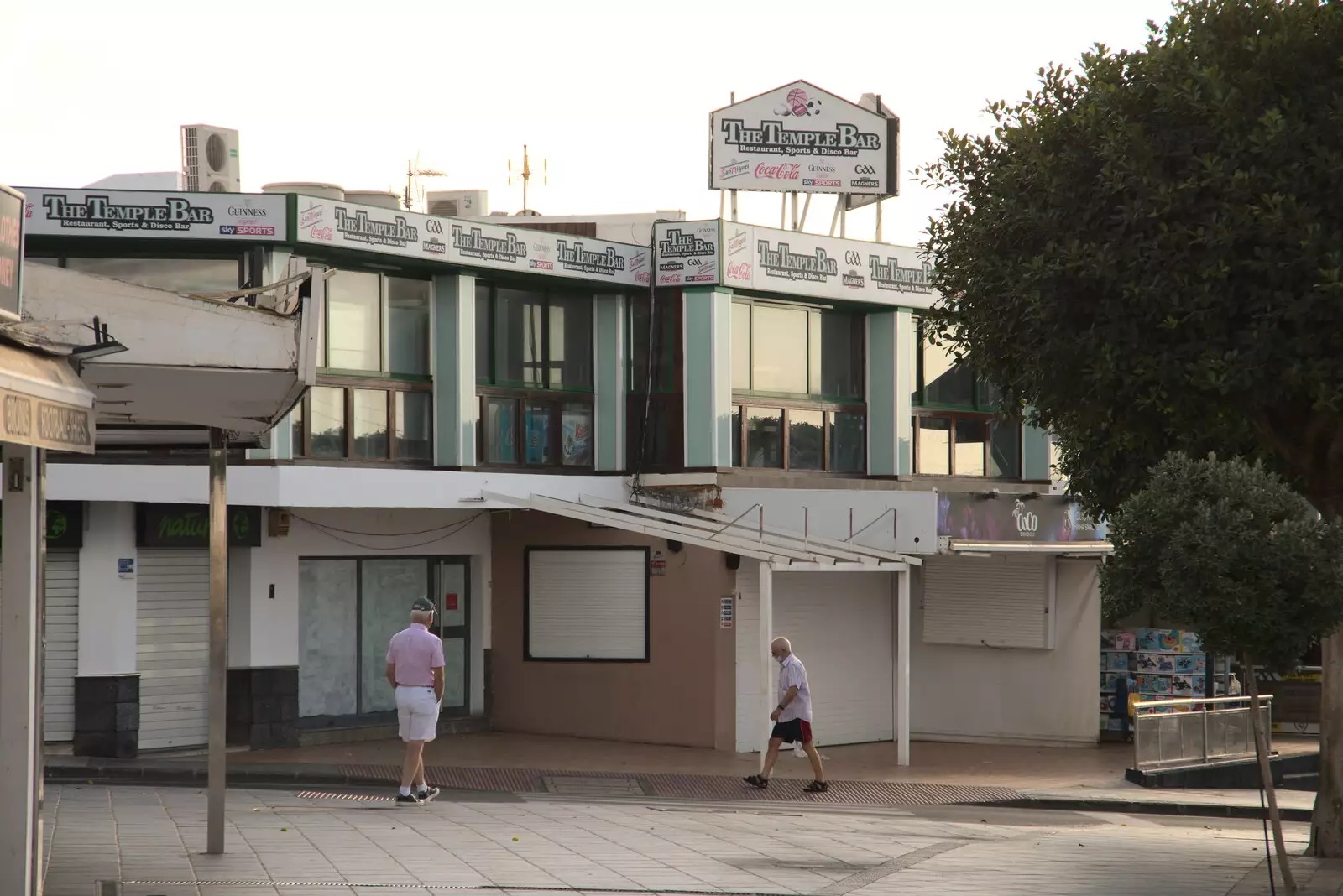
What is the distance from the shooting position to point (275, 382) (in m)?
8.84

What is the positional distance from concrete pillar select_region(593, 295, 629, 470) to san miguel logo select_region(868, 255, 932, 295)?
147 inches

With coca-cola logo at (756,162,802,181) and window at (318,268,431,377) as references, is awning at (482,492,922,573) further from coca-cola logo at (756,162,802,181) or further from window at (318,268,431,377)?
coca-cola logo at (756,162,802,181)

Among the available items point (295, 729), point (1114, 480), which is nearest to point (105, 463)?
point (295, 729)

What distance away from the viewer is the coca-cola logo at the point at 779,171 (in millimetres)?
23953

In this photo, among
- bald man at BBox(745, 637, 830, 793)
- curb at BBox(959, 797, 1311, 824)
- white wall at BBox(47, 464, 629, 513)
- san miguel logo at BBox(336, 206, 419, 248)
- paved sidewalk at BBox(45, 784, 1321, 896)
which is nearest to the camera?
paved sidewalk at BBox(45, 784, 1321, 896)

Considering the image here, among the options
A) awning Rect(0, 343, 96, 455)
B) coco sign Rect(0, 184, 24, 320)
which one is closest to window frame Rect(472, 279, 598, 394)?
awning Rect(0, 343, 96, 455)

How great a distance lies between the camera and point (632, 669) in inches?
821

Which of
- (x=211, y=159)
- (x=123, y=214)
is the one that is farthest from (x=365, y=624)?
(x=211, y=159)

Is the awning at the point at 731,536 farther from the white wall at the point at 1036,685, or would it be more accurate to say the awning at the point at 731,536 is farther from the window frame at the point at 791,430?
the white wall at the point at 1036,685

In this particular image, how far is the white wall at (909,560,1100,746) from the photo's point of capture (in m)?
22.1

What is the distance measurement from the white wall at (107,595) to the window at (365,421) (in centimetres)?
219

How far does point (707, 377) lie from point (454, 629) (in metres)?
4.73

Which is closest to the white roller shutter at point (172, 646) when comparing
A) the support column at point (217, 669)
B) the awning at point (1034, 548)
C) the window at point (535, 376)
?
the window at point (535, 376)

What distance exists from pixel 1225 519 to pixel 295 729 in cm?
1260
